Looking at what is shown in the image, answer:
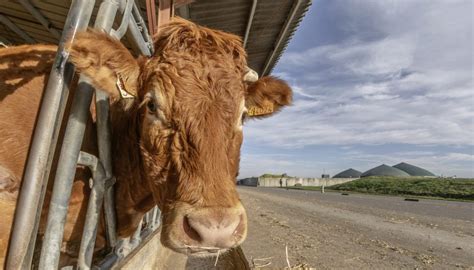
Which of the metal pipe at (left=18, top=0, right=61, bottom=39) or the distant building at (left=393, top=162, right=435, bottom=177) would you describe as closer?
the metal pipe at (left=18, top=0, right=61, bottom=39)

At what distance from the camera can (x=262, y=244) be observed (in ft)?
26.3

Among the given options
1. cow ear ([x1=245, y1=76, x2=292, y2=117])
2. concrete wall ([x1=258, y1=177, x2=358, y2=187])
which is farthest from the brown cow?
concrete wall ([x1=258, y1=177, x2=358, y2=187])

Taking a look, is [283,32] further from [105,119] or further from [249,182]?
[249,182]

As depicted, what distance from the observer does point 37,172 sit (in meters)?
2.02

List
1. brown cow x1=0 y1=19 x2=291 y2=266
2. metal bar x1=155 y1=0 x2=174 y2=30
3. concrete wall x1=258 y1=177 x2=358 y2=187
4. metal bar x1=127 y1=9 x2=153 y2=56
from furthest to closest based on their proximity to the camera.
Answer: concrete wall x1=258 y1=177 x2=358 y2=187
metal bar x1=155 y1=0 x2=174 y2=30
metal bar x1=127 y1=9 x2=153 y2=56
brown cow x1=0 y1=19 x2=291 y2=266

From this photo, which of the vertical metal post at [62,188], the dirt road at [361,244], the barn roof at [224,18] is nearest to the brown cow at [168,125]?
the vertical metal post at [62,188]

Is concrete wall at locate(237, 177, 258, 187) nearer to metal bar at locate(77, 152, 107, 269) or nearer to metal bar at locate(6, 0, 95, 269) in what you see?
metal bar at locate(77, 152, 107, 269)

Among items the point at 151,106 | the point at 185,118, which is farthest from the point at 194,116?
the point at 151,106

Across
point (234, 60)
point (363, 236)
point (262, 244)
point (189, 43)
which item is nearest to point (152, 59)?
point (189, 43)

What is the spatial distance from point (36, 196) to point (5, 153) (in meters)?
0.47

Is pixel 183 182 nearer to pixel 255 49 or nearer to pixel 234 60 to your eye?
pixel 234 60

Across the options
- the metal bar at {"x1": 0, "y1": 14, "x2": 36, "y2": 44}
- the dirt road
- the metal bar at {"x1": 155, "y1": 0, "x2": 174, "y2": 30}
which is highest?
the metal bar at {"x1": 0, "y1": 14, "x2": 36, "y2": 44}

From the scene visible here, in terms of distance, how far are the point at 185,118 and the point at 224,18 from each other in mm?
5031

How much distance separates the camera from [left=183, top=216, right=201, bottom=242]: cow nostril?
80.0 inches
